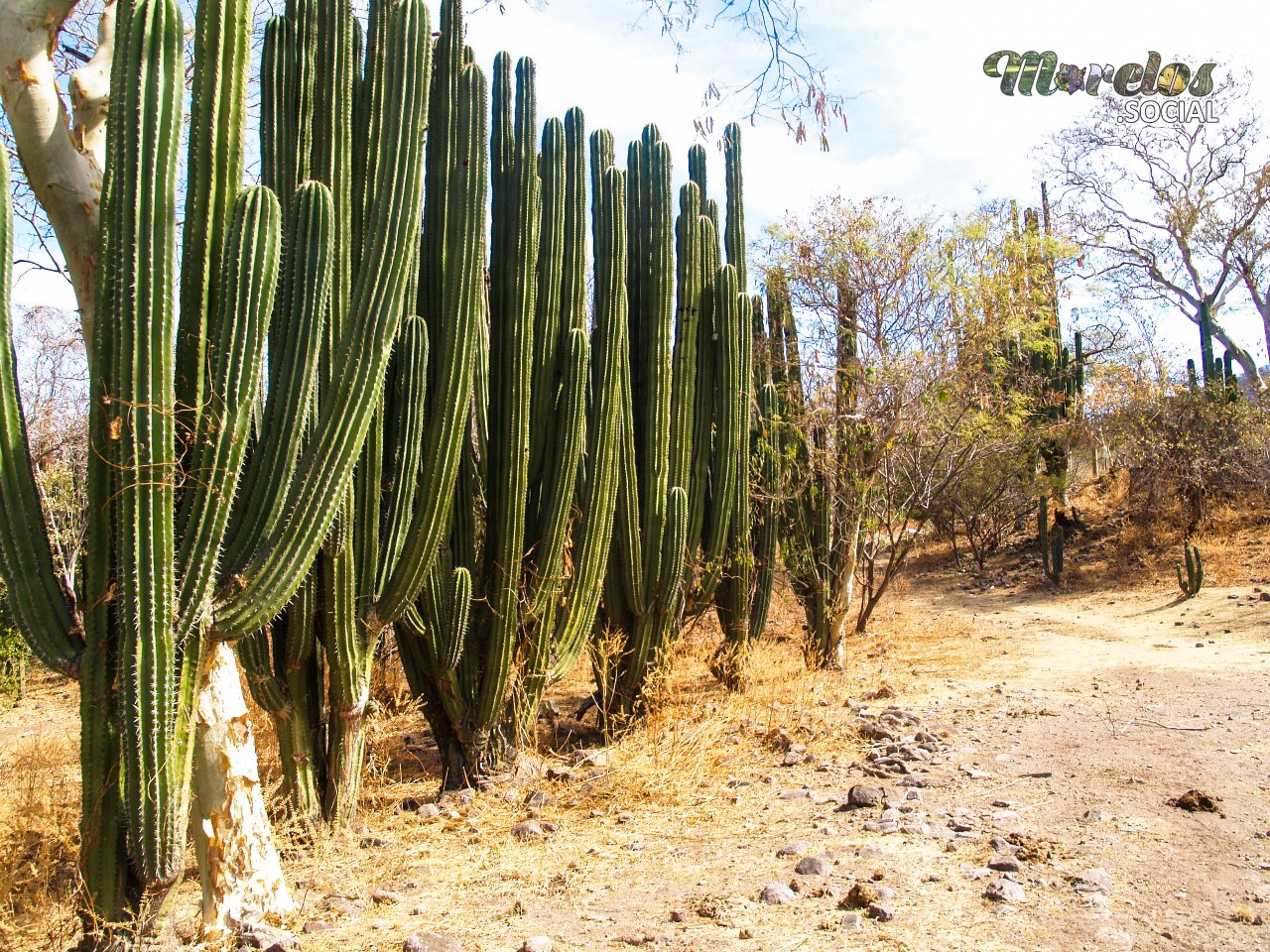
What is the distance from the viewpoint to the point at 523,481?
5.48 meters

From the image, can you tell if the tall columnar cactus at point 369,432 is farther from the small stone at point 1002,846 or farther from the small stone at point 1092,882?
the small stone at point 1092,882

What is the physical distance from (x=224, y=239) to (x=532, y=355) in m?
2.71

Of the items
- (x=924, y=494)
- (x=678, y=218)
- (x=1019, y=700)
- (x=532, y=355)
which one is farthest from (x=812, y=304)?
(x=532, y=355)

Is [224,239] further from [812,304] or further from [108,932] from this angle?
[812,304]

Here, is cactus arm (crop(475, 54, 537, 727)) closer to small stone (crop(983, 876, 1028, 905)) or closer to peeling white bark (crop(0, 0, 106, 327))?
peeling white bark (crop(0, 0, 106, 327))

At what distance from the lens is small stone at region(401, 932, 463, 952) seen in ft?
10.6

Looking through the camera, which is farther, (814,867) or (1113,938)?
(814,867)

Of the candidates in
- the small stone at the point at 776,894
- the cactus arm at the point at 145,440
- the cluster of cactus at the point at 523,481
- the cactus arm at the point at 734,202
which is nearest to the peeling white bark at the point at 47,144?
the cactus arm at the point at 145,440

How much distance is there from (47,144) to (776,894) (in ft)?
13.0

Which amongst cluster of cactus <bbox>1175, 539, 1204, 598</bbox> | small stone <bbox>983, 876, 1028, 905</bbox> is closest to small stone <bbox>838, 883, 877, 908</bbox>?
small stone <bbox>983, 876, 1028, 905</bbox>

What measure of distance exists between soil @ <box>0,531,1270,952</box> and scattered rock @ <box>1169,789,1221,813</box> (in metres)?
0.02

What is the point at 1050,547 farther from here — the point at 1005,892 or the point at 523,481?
the point at 1005,892

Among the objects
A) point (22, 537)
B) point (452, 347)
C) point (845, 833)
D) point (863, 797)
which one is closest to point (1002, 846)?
point (845, 833)

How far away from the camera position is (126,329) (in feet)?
9.79
